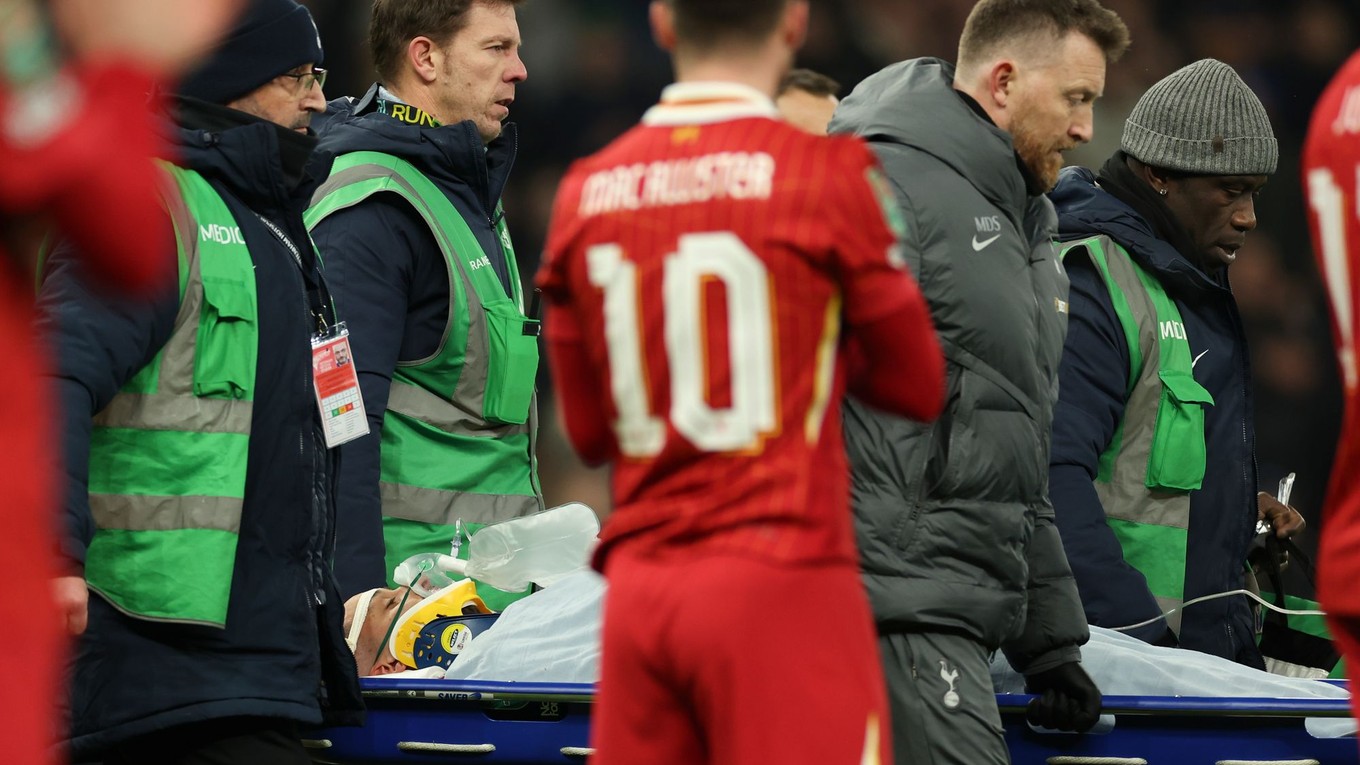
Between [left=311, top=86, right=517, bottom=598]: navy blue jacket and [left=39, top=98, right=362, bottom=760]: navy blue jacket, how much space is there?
25.9 inches

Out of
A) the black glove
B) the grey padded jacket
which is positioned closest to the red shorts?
the grey padded jacket

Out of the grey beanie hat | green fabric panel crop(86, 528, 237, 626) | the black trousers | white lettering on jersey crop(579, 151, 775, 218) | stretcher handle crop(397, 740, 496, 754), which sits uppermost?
the grey beanie hat

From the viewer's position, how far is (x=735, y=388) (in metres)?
2.29

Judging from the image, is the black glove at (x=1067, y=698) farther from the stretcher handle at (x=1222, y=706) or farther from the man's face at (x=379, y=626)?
the man's face at (x=379, y=626)

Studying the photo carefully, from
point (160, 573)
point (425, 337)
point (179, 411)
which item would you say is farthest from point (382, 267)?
point (160, 573)

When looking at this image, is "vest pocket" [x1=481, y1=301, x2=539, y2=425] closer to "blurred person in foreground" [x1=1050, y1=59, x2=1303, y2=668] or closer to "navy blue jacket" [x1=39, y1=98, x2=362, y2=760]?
"navy blue jacket" [x1=39, y1=98, x2=362, y2=760]

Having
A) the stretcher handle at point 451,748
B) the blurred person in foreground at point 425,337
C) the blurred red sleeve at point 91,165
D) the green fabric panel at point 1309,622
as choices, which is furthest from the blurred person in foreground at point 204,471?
the green fabric panel at point 1309,622

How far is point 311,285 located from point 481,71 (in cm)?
137

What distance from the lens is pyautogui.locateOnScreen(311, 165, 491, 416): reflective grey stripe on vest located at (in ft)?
14.9

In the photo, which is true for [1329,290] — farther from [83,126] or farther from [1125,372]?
[1125,372]

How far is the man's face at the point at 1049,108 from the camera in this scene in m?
3.52

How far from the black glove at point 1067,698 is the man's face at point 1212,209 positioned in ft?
5.10

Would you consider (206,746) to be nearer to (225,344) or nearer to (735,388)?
(225,344)

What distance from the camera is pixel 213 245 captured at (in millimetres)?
3332
